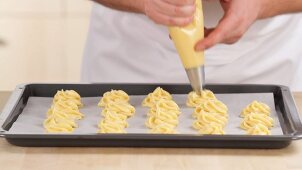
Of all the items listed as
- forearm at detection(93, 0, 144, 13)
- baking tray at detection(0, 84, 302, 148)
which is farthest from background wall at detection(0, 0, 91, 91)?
baking tray at detection(0, 84, 302, 148)

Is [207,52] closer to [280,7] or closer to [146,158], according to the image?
[280,7]

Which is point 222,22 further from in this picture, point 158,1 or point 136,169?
point 136,169

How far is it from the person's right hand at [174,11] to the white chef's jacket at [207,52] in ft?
1.61

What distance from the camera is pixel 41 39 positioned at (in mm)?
3732

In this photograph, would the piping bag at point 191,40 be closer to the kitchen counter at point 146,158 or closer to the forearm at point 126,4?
the kitchen counter at point 146,158

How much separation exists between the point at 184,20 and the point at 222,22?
0.23 metres

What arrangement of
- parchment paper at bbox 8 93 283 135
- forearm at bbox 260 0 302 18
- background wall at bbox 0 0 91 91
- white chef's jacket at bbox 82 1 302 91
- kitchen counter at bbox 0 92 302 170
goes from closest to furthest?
kitchen counter at bbox 0 92 302 170 < parchment paper at bbox 8 93 283 135 < forearm at bbox 260 0 302 18 < white chef's jacket at bbox 82 1 302 91 < background wall at bbox 0 0 91 91

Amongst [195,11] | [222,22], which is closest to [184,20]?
[195,11]

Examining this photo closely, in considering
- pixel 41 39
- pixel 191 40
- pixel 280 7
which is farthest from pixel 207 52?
pixel 41 39

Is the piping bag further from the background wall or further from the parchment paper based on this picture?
the background wall

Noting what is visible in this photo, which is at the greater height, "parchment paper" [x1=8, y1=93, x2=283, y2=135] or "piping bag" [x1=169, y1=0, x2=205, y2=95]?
"piping bag" [x1=169, y1=0, x2=205, y2=95]

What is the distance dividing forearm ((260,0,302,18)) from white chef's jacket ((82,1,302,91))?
13 centimetres

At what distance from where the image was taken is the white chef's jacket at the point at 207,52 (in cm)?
197

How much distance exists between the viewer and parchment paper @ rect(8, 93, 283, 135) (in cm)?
157
